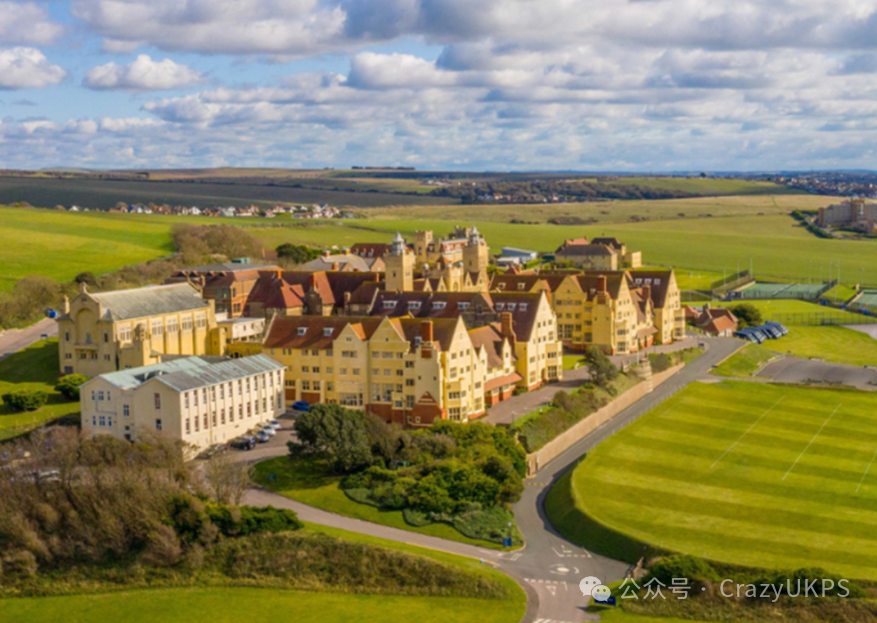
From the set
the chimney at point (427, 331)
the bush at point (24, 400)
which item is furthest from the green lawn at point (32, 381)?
the chimney at point (427, 331)

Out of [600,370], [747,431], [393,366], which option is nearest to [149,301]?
[393,366]

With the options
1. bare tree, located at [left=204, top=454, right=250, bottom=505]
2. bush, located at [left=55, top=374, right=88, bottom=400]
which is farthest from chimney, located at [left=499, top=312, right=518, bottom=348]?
bush, located at [left=55, top=374, right=88, bottom=400]

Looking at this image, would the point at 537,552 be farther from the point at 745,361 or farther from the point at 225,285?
the point at 225,285

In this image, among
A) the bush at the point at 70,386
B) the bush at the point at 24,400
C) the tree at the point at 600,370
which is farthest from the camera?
the tree at the point at 600,370

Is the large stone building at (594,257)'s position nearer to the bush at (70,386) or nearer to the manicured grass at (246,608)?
the bush at (70,386)

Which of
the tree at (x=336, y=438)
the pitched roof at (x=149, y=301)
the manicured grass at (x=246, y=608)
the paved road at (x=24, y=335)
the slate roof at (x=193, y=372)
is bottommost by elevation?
the manicured grass at (x=246, y=608)

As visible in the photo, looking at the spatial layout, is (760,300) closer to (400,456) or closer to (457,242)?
(457,242)

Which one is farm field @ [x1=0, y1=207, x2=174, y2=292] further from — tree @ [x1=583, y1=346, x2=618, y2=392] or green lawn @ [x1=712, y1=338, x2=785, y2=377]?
green lawn @ [x1=712, y1=338, x2=785, y2=377]
